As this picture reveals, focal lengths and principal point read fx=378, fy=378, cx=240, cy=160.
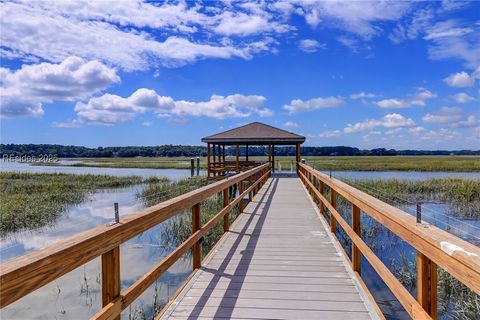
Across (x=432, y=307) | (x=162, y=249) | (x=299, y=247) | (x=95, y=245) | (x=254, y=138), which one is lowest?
(x=162, y=249)

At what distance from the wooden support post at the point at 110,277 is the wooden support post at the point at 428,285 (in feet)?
5.35

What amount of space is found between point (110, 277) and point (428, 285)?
5.53 feet

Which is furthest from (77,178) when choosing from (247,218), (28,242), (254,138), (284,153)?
(284,153)

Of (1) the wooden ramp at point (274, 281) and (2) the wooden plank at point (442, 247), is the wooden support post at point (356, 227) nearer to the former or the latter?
(1) the wooden ramp at point (274, 281)

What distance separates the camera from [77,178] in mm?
25406

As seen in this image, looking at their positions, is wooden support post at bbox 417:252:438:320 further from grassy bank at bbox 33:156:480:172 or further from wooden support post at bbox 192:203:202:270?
grassy bank at bbox 33:156:480:172

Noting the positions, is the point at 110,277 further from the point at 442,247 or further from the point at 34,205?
the point at 34,205

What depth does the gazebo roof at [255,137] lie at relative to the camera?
18.8 m

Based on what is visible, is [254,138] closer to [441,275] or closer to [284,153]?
[441,275]

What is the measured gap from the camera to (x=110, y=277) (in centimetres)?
207

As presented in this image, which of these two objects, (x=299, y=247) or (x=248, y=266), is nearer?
(x=248, y=266)

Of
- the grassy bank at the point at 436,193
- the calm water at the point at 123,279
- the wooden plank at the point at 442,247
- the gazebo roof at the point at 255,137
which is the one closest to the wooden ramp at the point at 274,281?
the wooden plank at the point at 442,247

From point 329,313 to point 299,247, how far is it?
2.14m

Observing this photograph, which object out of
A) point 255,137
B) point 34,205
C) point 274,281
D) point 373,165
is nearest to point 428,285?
point 274,281
